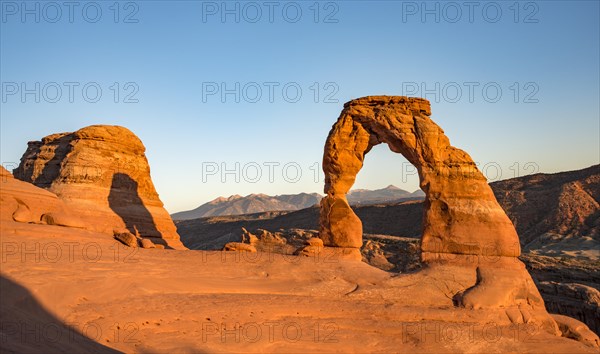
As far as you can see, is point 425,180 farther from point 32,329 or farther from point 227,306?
point 32,329

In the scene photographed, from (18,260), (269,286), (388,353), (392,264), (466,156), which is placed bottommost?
(392,264)

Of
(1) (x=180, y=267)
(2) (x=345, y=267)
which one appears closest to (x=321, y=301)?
(2) (x=345, y=267)

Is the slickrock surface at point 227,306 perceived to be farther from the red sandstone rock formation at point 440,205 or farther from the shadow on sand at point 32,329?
the red sandstone rock formation at point 440,205

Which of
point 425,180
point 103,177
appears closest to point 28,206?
point 103,177

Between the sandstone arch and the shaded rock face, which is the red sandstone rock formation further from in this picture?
the shaded rock face

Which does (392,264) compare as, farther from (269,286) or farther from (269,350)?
(269,350)

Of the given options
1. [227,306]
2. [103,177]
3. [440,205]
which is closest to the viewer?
[227,306]
